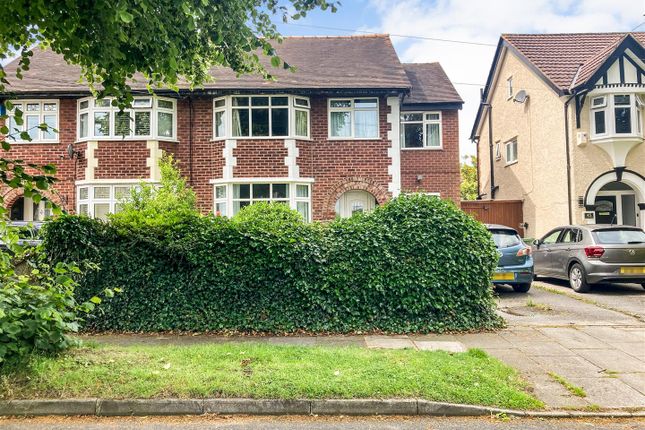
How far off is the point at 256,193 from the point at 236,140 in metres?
1.80

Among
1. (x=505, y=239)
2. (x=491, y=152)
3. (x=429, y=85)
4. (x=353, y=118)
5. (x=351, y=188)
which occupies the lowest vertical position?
(x=505, y=239)

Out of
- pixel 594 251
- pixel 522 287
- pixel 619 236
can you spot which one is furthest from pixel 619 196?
pixel 522 287

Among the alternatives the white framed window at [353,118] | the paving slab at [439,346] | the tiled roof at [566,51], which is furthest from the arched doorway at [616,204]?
the paving slab at [439,346]

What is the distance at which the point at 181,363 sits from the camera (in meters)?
5.04

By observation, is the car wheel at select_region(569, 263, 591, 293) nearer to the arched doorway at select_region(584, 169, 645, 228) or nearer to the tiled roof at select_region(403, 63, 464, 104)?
the arched doorway at select_region(584, 169, 645, 228)

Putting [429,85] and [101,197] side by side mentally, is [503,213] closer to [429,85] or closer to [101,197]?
[429,85]

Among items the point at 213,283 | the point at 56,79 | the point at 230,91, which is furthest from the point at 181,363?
the point at 56,79

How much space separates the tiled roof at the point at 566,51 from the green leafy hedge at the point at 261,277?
42.1ft

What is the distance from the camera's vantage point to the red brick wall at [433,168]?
54.6 feet

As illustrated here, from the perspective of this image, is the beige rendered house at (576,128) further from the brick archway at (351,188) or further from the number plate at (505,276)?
the number plate at (505,276)

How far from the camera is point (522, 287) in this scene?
10.8 metres

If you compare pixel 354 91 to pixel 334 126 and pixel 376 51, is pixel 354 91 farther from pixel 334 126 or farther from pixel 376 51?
pixel 376 51

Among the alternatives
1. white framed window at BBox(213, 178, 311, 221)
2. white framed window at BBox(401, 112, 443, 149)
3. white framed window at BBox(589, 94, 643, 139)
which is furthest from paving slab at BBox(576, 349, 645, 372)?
white framed window at BBox(589, 94, 643, 139)

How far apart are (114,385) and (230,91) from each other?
11568 mm
